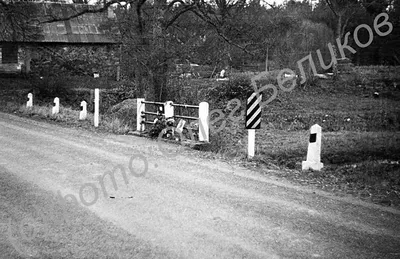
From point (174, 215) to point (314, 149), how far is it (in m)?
4.05

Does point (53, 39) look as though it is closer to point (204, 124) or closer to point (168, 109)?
point (168, 109)

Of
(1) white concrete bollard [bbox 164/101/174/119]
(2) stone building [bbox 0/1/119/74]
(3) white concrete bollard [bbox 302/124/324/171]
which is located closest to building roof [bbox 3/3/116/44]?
(2) stone building [bbox 0/1/119/74]

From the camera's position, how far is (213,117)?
19562 millimetres

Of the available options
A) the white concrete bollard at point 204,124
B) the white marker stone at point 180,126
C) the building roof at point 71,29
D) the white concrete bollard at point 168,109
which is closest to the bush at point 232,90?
the white concrete bollard at point 168,109

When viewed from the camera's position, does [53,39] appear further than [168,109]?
Yes

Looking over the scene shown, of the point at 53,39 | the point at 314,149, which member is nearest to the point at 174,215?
the point at 314,149

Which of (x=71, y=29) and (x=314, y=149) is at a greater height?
(x=71, y=29)

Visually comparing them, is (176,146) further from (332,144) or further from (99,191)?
(99,191)

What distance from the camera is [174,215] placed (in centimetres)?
590

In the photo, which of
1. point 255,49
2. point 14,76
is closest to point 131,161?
point 255,49

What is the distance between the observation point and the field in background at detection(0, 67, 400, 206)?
8508 millimetres

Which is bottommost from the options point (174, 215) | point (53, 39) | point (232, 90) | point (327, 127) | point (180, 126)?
point (174, 215)

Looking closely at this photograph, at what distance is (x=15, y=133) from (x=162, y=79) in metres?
6.11

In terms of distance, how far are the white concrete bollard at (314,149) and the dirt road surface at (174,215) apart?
3.88 ft
